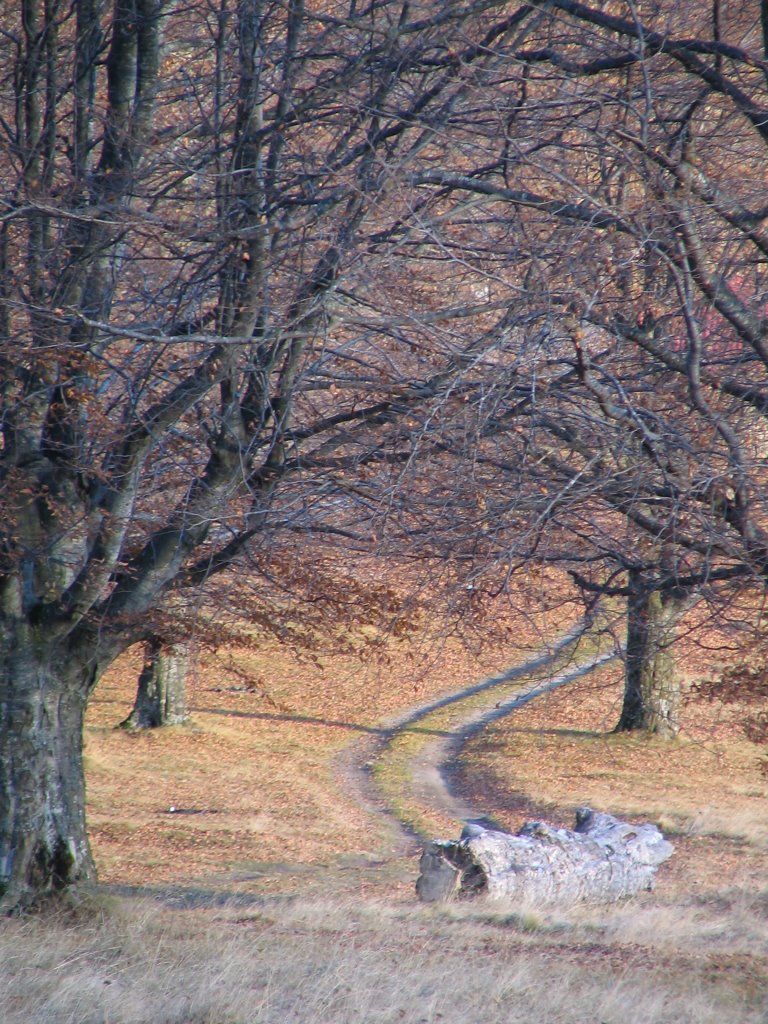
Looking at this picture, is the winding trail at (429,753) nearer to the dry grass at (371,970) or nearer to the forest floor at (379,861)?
the forest floor at (379,861)

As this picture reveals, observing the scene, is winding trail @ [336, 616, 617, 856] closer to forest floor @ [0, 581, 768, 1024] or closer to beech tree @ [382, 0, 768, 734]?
forest floor @ [0, 581, 768, 1024]

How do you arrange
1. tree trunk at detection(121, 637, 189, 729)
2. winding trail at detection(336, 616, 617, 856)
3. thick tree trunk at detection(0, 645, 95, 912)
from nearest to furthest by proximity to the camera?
thick tree trunk at detection(0, 645, 95, 912), winding trail at detection(336, 616, 617, 856), tree trunk at detection(121, 637, 189, 729)

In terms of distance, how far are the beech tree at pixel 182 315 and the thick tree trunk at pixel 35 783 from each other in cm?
2

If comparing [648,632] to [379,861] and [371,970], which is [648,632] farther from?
[379,861]

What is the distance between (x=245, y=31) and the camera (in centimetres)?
718

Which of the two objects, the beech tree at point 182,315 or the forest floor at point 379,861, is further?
the beech tree at point 182,315

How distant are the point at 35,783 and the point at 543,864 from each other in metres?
5.35

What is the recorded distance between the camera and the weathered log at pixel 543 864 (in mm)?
10125

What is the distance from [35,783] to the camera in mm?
8164

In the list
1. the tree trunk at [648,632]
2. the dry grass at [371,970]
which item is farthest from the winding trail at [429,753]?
the dry grass at [371,970]

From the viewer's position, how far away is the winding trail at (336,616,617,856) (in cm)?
1537

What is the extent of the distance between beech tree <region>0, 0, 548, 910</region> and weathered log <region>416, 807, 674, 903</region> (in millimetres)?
3701

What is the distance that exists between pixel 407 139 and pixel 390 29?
93 cm

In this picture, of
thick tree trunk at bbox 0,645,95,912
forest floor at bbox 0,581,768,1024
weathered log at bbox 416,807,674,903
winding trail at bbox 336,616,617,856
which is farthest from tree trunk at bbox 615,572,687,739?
thick tree trunk at bbox 0,645,95,912
